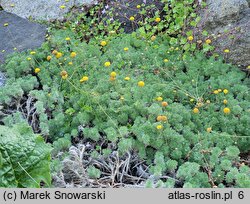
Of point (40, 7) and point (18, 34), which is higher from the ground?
point (40, 7)

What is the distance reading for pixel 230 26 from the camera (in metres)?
4.68

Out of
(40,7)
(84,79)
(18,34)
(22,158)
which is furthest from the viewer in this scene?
(40,7)

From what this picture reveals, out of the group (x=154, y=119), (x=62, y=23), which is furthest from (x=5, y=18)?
(x=154, y=119)

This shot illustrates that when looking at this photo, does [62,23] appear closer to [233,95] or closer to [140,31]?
[140,31]

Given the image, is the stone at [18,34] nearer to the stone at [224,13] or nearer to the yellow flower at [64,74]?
the yellow flower at [64,74]

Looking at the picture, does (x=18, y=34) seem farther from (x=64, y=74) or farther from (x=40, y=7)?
(x=64, y=74)

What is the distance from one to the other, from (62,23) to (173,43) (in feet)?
4.83

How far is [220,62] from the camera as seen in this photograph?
4352 mm

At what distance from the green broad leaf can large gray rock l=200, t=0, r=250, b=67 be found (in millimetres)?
2387

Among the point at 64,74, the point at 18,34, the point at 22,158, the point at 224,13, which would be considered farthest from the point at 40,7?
the point at 22,158

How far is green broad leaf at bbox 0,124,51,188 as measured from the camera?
269 cm

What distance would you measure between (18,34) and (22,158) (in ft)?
8.71

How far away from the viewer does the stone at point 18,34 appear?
4863 mm

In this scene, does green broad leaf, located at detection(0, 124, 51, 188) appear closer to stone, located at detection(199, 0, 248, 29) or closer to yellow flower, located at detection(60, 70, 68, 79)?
yellow flower, located at detection(60, 70, 68, 79)
